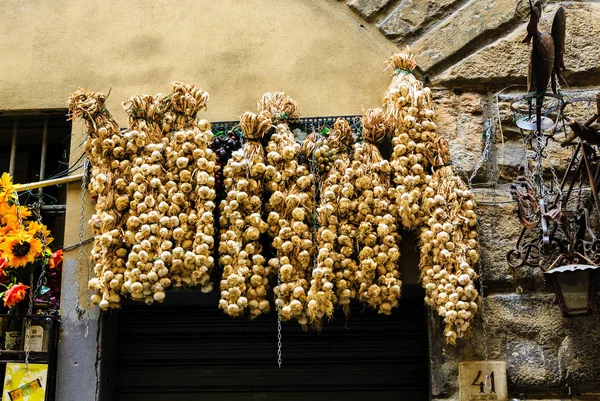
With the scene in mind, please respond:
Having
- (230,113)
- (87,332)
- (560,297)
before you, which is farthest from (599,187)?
(87,332)

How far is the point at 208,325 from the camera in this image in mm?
4180

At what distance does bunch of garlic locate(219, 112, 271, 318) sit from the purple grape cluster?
4.0 inches

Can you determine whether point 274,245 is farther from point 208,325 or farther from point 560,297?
point 560,297

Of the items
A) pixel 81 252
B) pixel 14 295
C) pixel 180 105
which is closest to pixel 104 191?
pixel 81 252

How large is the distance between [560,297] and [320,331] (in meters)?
1.20

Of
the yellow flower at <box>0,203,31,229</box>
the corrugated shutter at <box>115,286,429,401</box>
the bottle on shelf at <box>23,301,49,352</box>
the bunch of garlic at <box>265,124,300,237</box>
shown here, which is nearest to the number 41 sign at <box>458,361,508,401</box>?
the corrugated shutter at <box>115,286,429,401</box>

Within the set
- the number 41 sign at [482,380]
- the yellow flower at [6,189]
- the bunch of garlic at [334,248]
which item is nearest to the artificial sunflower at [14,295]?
the yellow flower at [6,189]

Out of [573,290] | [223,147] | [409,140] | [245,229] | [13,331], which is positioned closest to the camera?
[573,290]

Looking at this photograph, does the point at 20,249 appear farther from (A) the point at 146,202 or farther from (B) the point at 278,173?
(B) the point at 278,173

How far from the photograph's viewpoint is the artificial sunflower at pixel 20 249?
4.02 m

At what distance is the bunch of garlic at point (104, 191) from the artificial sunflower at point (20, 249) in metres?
0.34

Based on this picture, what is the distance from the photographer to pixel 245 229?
3744 mm

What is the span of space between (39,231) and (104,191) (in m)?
0.56

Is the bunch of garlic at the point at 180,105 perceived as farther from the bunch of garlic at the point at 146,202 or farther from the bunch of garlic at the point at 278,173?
the bunch of garlic at the point at 278,173
